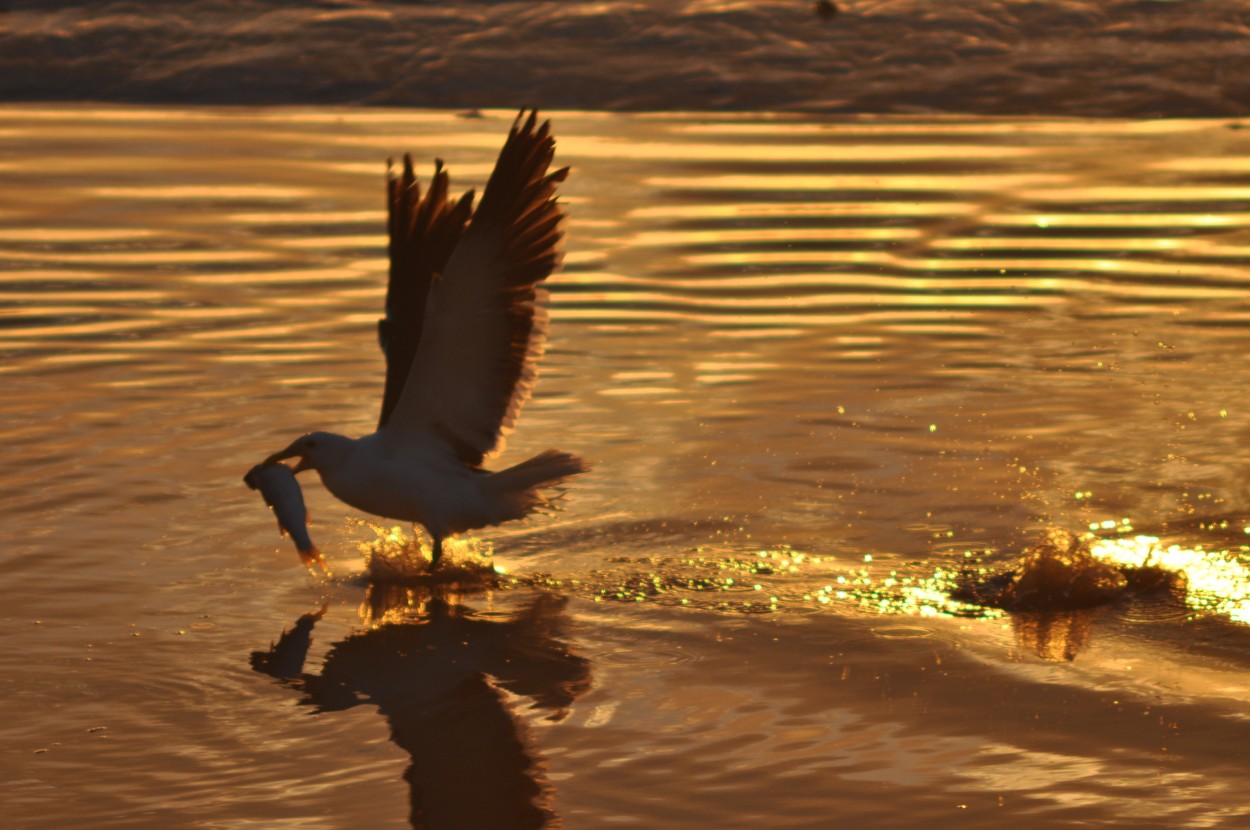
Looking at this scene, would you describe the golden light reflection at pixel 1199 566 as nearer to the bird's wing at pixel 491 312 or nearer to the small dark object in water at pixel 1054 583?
the small dark object in water at pixel 1054 583

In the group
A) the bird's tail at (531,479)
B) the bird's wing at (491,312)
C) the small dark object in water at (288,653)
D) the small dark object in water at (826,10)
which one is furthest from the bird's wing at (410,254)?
the small dark object in water at (826,10)

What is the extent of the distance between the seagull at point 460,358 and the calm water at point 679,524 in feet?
0.96

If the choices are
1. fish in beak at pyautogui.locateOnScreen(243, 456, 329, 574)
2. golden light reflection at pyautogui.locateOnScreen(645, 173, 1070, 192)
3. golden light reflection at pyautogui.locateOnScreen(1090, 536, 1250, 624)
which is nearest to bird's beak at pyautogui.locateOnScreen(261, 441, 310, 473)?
fish in beak at pyautogui.locateOnScreen(243, 456, 329, 574)

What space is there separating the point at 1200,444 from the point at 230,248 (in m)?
6.37

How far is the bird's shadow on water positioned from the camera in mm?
4852

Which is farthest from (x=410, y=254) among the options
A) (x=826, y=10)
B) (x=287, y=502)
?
(x=826, y=10)

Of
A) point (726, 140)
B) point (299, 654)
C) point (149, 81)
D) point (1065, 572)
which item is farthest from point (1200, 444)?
point (149, 81)

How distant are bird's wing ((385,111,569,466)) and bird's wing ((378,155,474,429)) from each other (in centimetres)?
17

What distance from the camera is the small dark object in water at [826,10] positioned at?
69.3 ft

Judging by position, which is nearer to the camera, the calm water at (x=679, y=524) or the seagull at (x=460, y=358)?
the calm water at (x=679, y=524)

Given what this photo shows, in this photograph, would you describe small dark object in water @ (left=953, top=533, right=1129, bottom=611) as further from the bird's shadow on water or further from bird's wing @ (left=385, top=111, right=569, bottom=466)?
bird's wing @ (left=385, top=111, right=569, bottom=466)

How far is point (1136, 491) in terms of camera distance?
23.9 feet

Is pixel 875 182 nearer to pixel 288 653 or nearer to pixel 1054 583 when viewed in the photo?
pixel 1054 583

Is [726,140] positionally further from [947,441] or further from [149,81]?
[947,441]
